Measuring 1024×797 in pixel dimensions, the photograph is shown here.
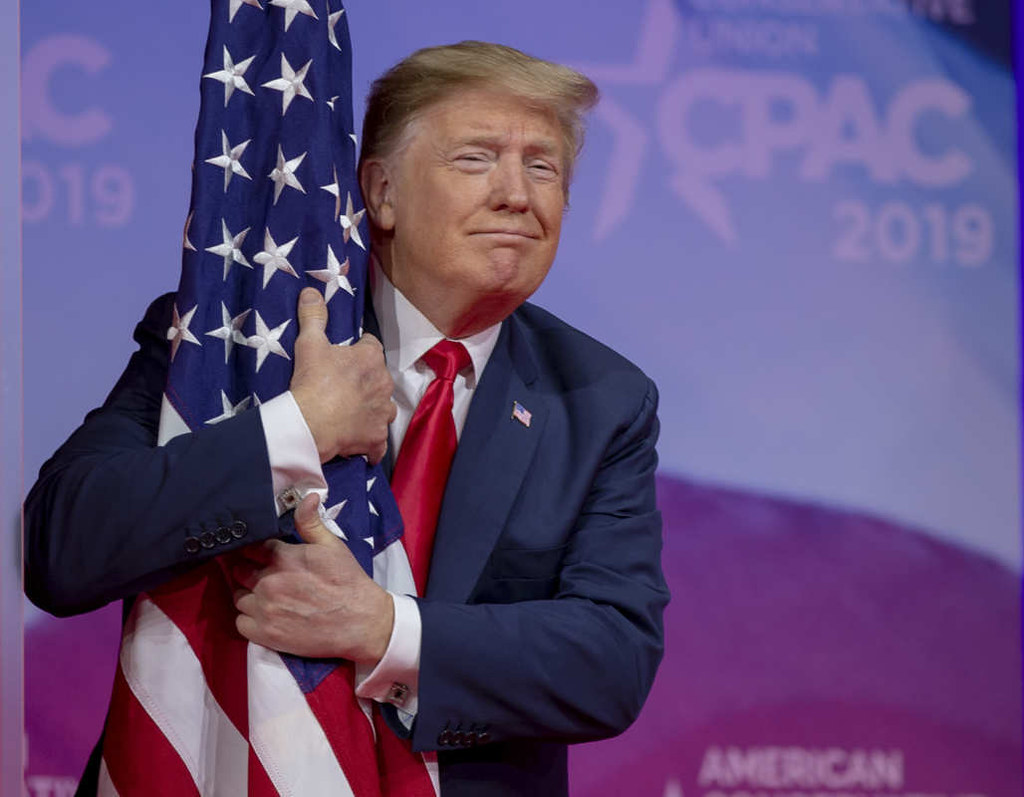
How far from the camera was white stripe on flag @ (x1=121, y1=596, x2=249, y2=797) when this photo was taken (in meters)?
1.69

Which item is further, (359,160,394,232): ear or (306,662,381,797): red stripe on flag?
(359,160,394,232): ear

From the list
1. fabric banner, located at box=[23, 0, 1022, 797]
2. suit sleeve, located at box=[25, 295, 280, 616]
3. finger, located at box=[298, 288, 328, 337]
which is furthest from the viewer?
fabric banner, located at box=[23, 0, 1022, 797]

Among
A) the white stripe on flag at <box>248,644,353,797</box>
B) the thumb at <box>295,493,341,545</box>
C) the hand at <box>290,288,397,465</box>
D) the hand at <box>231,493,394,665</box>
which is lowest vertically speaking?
the white stripe on flag at <box>248,644,353,797</box>

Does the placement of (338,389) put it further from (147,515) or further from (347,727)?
(347,727)

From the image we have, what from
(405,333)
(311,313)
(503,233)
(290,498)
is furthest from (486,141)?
(290,498)

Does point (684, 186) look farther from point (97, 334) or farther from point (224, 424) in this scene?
point (224, 424)

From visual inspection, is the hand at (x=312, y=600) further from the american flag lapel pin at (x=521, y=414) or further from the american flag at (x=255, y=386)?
the american flag lapel pin at (x=521, y=414)

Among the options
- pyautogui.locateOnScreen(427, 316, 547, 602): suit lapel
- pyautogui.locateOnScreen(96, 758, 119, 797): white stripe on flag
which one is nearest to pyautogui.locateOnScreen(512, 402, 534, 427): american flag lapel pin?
pyautogui.locateOnScreen(427, 316, 547, 602): suit lapel

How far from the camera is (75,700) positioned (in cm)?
310

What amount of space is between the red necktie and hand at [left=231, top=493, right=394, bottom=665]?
0.21m

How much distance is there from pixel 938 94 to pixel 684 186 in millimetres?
681

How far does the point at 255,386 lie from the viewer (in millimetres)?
1731

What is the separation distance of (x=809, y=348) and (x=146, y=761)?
6.95ft

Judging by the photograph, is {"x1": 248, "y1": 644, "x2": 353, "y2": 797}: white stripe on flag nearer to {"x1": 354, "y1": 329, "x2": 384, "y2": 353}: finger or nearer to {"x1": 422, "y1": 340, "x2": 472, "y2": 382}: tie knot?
{"x1": 354, "y1": 329, "x2": 384, "y2": 353}: finger
